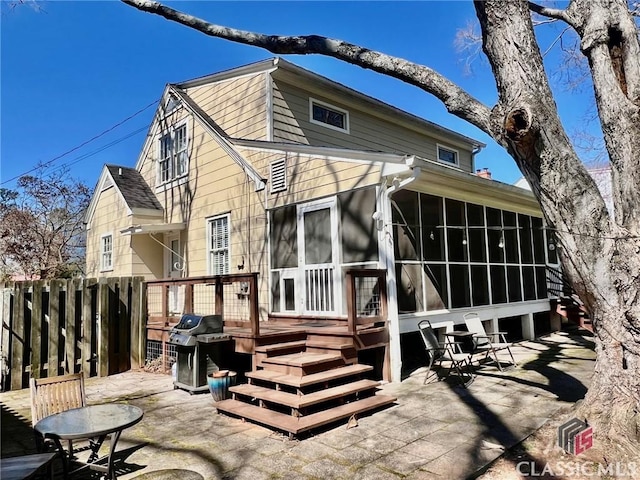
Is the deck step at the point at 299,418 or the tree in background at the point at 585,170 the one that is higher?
the tree in background at the point at 585,170

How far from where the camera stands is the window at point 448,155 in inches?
572

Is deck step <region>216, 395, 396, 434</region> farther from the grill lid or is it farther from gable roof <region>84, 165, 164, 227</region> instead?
gable roof <region>84, 165, 164, 227</region>

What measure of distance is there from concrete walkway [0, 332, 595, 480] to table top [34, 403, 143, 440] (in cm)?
55

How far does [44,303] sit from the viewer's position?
705 centimetres

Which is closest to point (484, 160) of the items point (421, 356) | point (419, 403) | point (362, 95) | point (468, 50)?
point (362, 95)

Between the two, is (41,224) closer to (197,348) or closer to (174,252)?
(174,252)

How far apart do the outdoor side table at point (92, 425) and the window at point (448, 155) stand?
13117mm

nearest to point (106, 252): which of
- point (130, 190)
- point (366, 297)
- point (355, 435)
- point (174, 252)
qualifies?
point (130, 190)

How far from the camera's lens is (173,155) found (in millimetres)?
11531

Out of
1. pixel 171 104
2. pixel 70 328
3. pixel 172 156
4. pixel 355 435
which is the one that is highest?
pixel 171 104

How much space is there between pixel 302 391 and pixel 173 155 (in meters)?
8.76

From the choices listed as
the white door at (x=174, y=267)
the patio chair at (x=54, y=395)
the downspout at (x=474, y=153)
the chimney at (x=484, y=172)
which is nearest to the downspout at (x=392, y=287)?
the patio chair at (x=54, y=395)

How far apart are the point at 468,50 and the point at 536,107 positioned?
5077 mm

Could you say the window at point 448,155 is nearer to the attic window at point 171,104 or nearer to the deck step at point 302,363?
the attic window at point 171,104
